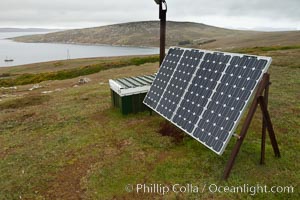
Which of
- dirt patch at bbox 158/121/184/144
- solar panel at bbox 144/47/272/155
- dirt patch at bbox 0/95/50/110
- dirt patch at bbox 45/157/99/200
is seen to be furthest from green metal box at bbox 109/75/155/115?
dirt patch at bbox 0/95/50/110

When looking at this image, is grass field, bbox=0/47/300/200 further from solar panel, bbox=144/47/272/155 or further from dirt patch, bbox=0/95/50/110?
dirt patch, bbox=0/95/50/110

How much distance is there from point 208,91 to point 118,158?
5059mm

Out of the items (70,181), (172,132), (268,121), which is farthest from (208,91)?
(70,181)

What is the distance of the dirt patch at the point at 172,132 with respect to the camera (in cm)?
1337

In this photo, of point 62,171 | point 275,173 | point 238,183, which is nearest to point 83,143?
point 62,171

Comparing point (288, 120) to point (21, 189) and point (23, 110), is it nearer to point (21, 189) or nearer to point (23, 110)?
point (21, 189)

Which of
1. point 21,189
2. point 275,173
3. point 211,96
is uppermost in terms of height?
point 211,96

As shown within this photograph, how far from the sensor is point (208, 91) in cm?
1113

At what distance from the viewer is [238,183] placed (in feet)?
30.9

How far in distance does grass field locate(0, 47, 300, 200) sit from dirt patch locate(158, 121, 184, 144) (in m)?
0.23

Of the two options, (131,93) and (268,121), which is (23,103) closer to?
(131,93)

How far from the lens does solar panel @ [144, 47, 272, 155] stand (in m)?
9.38

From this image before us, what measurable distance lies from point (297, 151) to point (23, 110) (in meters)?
19.8

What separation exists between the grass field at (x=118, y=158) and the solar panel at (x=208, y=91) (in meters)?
1.49
